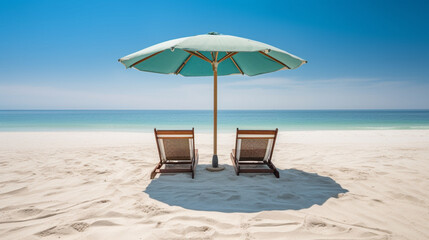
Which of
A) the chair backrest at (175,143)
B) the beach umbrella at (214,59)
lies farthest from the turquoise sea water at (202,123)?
the chair backrest at (175,143)

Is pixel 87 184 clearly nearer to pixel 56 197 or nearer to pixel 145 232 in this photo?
pixel 56 197

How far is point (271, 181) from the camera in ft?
11.2

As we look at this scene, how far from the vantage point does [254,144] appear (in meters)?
3.69

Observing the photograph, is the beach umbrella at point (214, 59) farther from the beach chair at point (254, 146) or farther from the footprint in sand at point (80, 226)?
the footprint in sand at point (80, 226)

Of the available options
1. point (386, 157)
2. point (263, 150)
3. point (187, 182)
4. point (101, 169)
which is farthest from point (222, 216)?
point (386, 157)

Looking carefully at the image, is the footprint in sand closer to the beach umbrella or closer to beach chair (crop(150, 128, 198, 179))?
beach chair (crop(150, 128, 198, 179))

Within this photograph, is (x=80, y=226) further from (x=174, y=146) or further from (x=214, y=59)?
(x=214, y=59)

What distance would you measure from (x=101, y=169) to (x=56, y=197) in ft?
4.17

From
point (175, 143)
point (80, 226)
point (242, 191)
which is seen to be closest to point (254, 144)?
point (242, 191)

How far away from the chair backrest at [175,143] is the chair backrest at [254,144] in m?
0.81

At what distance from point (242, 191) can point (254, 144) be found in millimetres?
947

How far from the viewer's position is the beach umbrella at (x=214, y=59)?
286cm

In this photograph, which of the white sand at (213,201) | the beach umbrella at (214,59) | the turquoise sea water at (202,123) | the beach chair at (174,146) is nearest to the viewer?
the white sand at (213,201)

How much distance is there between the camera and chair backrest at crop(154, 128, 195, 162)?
3.55 metres
